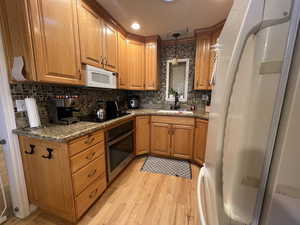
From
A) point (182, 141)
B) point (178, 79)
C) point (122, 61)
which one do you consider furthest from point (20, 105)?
point (178, 79)

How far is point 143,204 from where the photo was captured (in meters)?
1.43

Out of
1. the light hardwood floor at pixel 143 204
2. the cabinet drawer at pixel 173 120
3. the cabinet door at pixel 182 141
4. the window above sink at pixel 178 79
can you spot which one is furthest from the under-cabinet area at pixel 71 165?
the window above sink at pixel 178 79

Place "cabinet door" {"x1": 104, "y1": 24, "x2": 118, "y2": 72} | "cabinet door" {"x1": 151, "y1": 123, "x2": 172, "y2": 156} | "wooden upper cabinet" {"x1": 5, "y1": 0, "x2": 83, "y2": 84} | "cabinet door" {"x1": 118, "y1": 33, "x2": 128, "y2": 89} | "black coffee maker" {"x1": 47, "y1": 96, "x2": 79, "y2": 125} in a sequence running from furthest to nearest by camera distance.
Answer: "cabinet door" {"x1": 151, "y1": 123, "x2": 172, "y2": 156} → "cabinet door" {"x1": 118, "y1": 33, "x2": 128, "y2": 89} → "cabinet door" {"x1": 104, "y1": 24, "x2": 118, "y2": 72} → "black coffee maker" {"x1": 47, "y1": 96, "x2": 79, "y2": 125} → "wooden upper cabinet" {"x1": 5, "y1": 0, "x2": 83, "y2": 84}

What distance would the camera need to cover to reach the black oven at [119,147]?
5.15 ft

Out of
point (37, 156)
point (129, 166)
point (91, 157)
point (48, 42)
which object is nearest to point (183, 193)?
point (129, 166)

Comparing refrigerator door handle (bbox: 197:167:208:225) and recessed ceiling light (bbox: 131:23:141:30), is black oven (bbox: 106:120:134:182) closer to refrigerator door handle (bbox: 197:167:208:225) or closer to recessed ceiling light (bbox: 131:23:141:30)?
refrigerator door handle (bbox: 197:167:208:225)

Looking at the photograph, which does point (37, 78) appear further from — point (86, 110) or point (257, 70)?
point (257, 70)

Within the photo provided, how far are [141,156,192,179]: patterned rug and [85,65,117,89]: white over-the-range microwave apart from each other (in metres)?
1.48

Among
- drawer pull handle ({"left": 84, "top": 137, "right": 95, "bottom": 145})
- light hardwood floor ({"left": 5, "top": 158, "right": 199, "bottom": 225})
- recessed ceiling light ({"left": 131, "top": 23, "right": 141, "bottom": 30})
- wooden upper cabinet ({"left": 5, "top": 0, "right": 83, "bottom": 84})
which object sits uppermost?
recessed ceiling light ({"left": 131, "top": 23, "right": 141, "bottom": 30})

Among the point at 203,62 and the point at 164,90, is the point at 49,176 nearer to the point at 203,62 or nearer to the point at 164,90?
the point at 164,90

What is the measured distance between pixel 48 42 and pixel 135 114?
1.46m

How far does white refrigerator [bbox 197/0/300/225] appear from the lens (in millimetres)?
302

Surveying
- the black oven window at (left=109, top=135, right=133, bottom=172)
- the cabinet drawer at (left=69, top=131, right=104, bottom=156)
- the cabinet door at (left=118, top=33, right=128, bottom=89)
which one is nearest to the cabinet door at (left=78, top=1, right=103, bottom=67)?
the cabinet door at (left=118, top=33, right=128, bottom=89)

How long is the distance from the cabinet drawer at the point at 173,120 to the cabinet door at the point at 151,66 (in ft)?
2.30
